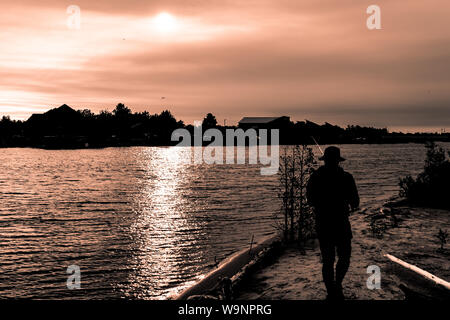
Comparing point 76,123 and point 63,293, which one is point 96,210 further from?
point 76,123

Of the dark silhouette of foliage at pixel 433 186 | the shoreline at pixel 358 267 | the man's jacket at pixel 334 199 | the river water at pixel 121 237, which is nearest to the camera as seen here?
the man's jacket at pixel 334 199

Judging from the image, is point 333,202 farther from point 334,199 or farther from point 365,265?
point 365,265

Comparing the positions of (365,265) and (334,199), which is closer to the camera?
(334,199)

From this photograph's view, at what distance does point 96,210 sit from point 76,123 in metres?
160

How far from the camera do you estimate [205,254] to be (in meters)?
14.8

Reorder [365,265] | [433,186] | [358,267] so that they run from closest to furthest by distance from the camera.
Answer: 1. [358,267]
2. [365,265]
3. [433,186]

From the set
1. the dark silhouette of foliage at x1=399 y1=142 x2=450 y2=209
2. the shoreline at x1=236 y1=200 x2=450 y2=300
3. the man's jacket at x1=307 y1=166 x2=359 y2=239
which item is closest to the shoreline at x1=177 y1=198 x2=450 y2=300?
the shoreline at x1=236 y1=200 x2=450 y2=300

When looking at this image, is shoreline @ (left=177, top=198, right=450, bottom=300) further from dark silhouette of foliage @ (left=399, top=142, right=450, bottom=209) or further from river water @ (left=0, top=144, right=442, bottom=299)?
dark silhouette of foliage @ (left=399, top=142, right=450, bottom=209)

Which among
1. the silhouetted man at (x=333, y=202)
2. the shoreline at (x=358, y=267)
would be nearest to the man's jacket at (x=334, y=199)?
the silhouetted man at (x=333, y=202)

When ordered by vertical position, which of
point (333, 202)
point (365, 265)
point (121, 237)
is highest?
point (333, 202)

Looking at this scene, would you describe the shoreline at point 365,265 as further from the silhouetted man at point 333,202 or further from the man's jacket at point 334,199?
the man's jacket at point 334,199

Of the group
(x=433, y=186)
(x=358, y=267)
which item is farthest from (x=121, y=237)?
(x=433, y=186)

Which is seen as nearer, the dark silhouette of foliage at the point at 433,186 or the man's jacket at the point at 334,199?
the man's jacket at the point at 334,199

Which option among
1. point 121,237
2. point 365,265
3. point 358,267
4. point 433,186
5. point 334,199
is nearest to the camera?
point 334,199
